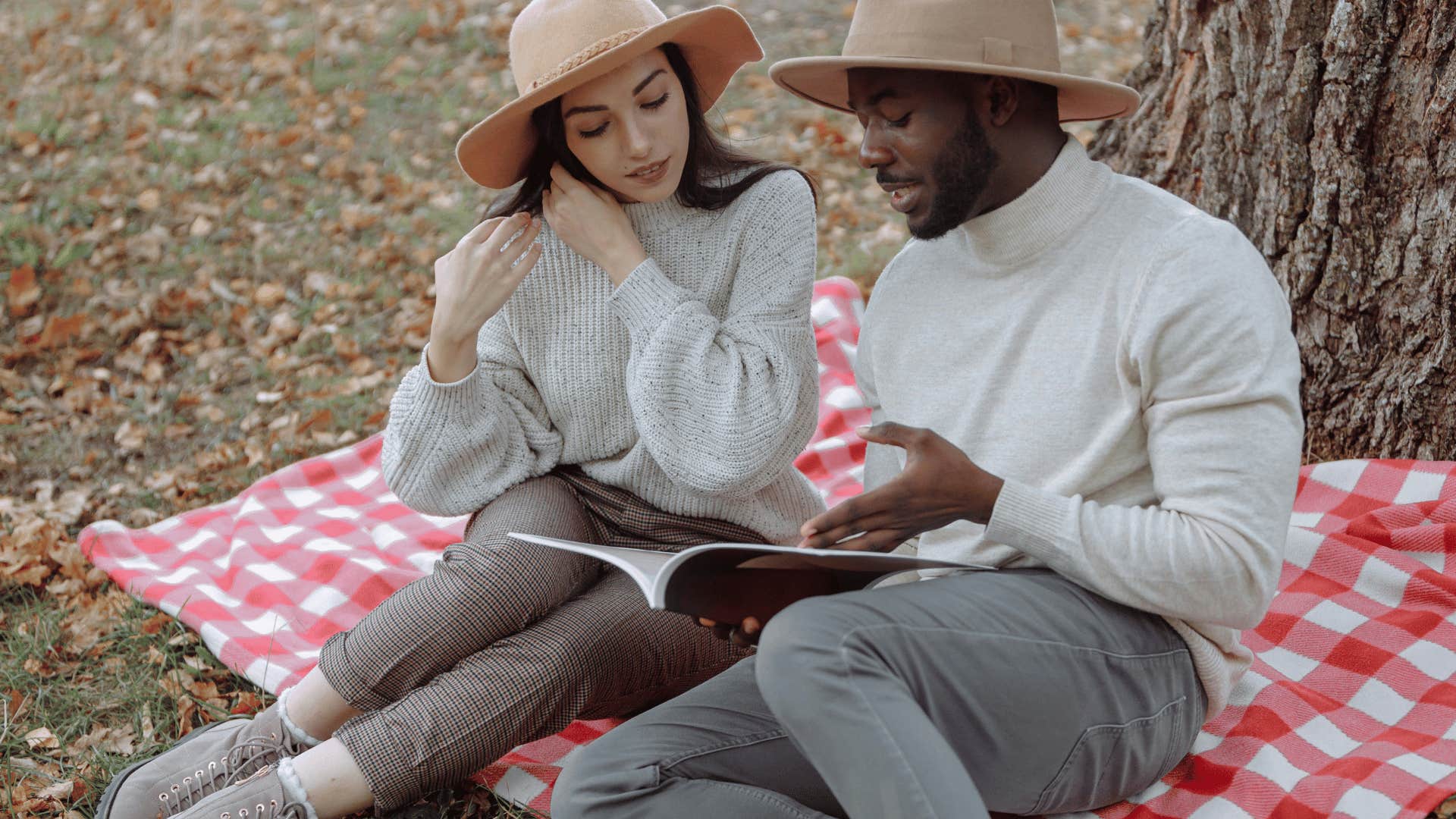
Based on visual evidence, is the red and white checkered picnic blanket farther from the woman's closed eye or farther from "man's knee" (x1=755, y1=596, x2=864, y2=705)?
the woman's closed eye

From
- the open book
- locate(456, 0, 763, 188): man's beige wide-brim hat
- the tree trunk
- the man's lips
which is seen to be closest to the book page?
the open book

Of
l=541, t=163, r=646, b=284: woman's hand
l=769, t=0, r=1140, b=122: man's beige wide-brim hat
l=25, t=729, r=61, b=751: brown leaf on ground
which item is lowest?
l=25, t=729, r=61, b=751: brown leaf on ground

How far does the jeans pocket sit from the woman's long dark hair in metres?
1.34

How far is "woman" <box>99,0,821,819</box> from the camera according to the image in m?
2.42

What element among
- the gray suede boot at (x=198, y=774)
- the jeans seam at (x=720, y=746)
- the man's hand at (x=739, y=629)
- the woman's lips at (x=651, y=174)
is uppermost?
the woman's lips at (x=651, y=174)

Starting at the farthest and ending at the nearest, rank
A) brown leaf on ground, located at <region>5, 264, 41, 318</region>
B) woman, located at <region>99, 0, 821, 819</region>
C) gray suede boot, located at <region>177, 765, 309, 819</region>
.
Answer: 1. brown leaf on ground, located at <region>5, 264, 41, 318</region>
2. woman, located at <region>99, 0, 821, 819</region>
3. gray suede boot, located at <region>177, 765, 309, 819</region>

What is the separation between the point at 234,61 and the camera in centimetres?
768

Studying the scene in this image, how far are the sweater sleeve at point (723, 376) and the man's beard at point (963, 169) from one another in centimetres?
52

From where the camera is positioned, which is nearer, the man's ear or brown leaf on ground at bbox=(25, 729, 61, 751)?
the man's ear

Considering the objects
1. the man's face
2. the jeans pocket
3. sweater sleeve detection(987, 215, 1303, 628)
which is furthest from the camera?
the man's face

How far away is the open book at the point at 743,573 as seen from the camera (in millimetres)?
1878

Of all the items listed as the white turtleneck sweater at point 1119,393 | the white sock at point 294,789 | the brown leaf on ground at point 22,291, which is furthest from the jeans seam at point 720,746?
the brown leaf on ground at point 22,291

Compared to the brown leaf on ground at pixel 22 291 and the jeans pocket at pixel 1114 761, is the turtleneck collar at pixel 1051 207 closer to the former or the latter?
the jeans pocket at pixel 1114 761

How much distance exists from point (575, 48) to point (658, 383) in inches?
26.6
